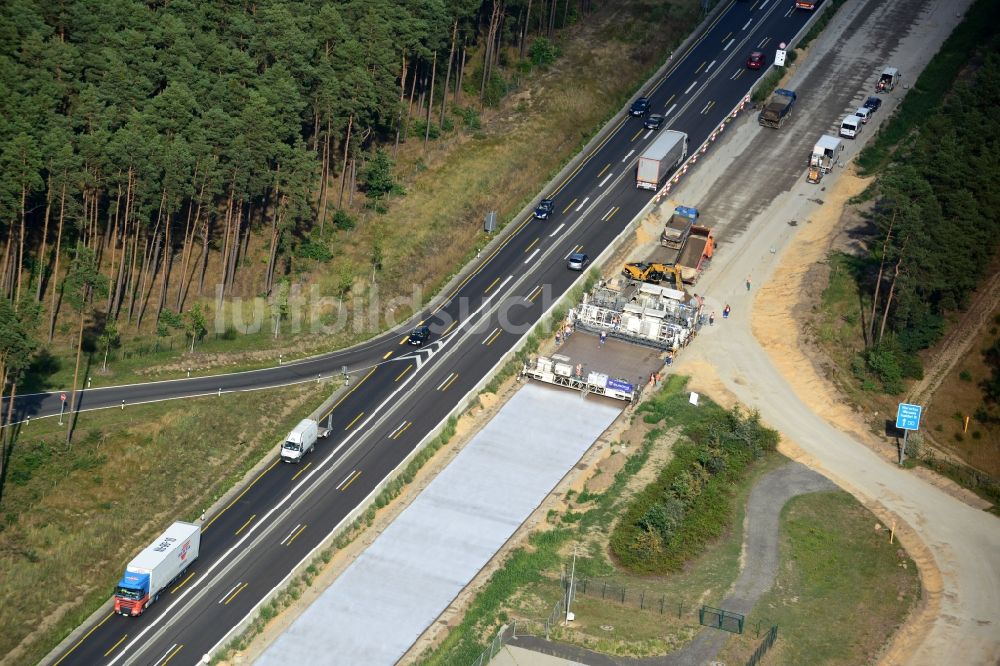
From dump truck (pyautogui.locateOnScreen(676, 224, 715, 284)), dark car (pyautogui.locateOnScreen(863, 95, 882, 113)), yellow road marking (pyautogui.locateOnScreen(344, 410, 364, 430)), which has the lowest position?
yellow road marking (pyautogui.locateOnScreen(344, 410, 364, 430))

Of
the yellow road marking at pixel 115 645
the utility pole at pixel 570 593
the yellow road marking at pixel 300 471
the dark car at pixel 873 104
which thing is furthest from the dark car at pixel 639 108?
the yellow road marking at pixel 115 645

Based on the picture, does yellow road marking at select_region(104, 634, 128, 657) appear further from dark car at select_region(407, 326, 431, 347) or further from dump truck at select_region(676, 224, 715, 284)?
dump truck at select_region(676, 224, 715, 284)

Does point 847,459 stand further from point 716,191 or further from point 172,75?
point 172,75

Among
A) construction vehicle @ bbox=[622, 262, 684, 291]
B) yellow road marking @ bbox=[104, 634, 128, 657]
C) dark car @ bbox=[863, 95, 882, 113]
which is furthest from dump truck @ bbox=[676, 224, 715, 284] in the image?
yellow road marking @ bbox=[104, 634, 128, 657]

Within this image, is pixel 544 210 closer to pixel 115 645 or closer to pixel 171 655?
pixel 171 655

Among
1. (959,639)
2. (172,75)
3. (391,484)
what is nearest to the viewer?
(959,639)

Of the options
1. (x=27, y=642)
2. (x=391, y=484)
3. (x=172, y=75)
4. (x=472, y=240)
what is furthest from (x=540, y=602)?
(x=172, y=75)

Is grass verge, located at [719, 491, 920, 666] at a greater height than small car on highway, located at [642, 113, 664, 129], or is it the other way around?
small car on highway, located at [642, 113, 664, 129]
